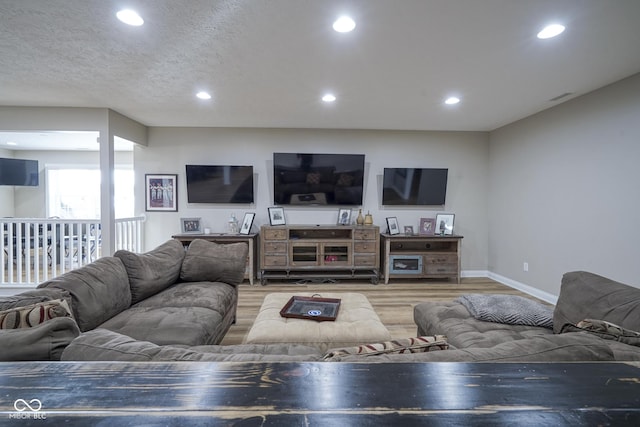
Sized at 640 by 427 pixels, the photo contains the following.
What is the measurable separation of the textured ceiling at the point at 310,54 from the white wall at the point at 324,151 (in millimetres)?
966

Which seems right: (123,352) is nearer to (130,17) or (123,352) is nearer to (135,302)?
(135,302)

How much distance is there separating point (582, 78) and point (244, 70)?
3.13 meters

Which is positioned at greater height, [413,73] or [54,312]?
[413,73]

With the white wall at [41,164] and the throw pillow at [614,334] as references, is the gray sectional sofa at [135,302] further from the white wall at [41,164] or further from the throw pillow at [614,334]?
the white wall at [41,164]

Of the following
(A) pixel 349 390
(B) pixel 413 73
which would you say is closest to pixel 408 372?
(A) pixel 349 390

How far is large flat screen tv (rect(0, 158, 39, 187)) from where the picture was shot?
5.86 meters

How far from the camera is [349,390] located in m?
0.50

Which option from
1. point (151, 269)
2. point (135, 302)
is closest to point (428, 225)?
point (151, 269)

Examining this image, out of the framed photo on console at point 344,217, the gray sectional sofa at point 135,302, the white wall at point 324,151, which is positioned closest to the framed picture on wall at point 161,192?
the white wall at point 324,151

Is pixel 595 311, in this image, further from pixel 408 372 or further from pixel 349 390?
pixel 349 390

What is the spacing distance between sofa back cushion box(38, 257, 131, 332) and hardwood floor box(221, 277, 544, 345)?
102 centimetres

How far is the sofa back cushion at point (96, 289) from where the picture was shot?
167 cm

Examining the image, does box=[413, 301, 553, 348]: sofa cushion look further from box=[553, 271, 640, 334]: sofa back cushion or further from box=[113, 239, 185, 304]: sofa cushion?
box=[113, 239, 185, 304]: sofa cushion

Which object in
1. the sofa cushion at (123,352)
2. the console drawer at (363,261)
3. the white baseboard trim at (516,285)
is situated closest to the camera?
the sofa cushion at (123,352)
